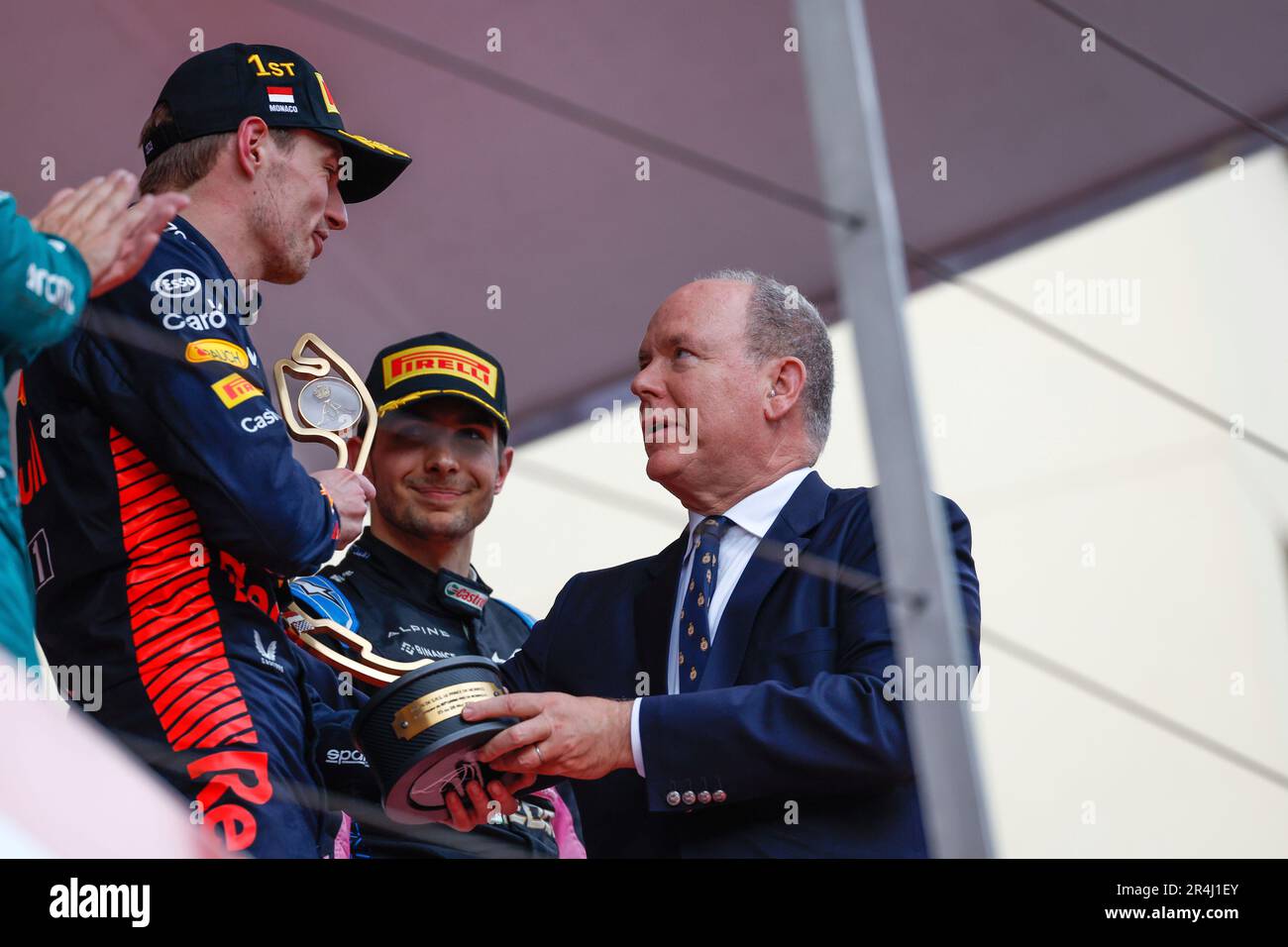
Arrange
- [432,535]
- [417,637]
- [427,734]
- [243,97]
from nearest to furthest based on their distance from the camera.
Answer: [427,734], [243,97], [417,637], [432,535]

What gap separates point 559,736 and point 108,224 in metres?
0.57

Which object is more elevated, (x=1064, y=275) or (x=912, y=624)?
(x=1064, y=275)

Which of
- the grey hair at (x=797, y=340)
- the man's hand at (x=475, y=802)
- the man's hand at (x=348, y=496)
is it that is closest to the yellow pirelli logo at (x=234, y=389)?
the man's hand at (x=348, y=496)

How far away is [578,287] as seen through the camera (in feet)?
10.2

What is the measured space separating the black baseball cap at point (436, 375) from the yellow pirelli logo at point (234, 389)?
797 millimetres

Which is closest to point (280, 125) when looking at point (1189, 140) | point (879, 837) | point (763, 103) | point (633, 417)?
point (879, 837)

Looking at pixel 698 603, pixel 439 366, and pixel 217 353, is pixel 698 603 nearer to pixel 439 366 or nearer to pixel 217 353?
pixel 217 353

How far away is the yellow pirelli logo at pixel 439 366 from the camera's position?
7.40 feet

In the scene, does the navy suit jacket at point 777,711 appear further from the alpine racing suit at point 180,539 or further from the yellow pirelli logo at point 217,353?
the yellow pirelli logo at point 217,353

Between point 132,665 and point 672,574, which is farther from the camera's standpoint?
point 672,574

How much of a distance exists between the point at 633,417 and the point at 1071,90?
975 mm

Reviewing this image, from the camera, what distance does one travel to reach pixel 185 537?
1431mm

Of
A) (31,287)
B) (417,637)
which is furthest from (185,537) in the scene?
(417,637)
